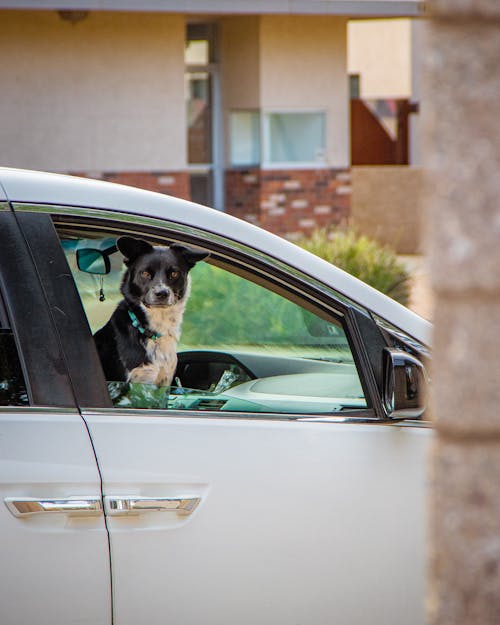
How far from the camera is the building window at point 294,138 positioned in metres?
15.1

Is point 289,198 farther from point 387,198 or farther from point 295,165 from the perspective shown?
point 387,198

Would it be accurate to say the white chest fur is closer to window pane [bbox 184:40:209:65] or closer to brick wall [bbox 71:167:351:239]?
brick wall [bbox 71:167:351:239]

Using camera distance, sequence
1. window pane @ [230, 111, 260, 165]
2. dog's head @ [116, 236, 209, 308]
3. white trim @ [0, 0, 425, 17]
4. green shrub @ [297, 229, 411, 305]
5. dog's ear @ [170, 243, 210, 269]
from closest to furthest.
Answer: dog's ear @ [170, 243, 210, 269] → dog's head @ [116, 236, 209, 308] → green shrub @ [297, 229, 411, 305] → white trim @ [0, 0, 425, 17] → window pane @ [230, 111, 260, 165]

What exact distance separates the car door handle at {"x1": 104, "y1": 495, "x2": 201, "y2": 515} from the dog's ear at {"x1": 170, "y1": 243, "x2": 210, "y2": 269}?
3.04ft

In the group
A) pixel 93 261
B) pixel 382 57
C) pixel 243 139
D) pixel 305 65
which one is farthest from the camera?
pixel 382 57

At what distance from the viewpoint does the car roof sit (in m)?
2.87

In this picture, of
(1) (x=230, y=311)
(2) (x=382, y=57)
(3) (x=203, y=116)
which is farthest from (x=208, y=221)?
(2) (x=382, y=57)

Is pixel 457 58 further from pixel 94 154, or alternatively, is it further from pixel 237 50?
pixel 237 50

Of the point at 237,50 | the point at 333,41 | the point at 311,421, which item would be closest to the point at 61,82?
the point at 237,50

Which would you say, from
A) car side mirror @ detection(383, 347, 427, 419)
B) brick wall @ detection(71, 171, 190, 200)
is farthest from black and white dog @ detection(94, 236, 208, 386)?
brick wall @ detection(71, 171, 190, 200)

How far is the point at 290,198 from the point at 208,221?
12294mm

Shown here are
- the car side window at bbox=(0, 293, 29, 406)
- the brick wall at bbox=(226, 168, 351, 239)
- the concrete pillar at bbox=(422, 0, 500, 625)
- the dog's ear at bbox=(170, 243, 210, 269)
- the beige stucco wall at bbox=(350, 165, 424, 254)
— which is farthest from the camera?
the beige stucco wall at bbox=(350, 165, 424, 254)

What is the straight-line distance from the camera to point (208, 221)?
116 inches

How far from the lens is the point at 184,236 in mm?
2920
